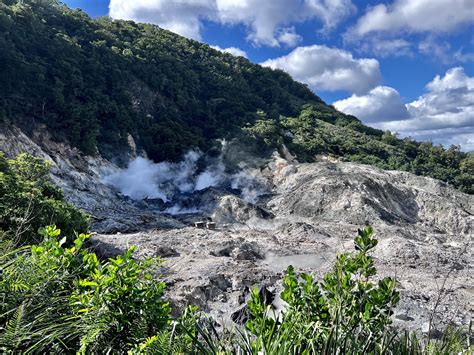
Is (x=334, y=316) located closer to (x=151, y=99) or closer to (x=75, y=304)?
(x=75, y=304)

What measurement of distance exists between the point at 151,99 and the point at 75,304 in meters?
37.1

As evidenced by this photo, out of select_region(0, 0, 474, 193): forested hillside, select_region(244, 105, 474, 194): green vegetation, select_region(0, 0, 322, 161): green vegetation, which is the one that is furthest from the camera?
select_region(244, 105, 474, 194): green vegetation

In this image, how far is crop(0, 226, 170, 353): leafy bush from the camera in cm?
224

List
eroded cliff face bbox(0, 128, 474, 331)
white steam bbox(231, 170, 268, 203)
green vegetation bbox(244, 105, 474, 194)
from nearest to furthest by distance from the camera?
eroded cliff face bbox(0, 128, 474, 331)
white steam bbox(231, 170, 268, 203)
green vegetation bbox(244, 105, 474, 194)

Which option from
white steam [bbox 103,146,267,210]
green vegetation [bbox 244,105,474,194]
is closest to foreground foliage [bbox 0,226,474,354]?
white steam [bbox 103,146,267,210]

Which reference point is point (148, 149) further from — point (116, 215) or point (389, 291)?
point (389, 291)

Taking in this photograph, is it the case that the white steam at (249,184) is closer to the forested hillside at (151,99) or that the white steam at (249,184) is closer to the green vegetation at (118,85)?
the forested hillside at (151,99)

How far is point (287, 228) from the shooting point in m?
18.8

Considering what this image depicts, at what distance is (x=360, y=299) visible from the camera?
2.46 m

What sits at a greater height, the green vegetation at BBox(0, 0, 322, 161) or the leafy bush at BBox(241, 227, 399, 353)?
the green vegetation at BBox(0, 0, 322, 161)

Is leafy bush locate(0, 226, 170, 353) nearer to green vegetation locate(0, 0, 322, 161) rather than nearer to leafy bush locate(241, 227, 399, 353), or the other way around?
leafy bush locate(241, 227, 399, 353)

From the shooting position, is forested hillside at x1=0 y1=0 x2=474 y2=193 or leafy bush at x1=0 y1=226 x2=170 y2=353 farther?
forested hillside at x1=0 y1=0 x2=474 y2=193

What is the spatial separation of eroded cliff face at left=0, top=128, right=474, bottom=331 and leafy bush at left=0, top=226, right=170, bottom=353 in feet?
22.6

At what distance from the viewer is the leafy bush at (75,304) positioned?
2236 mm
